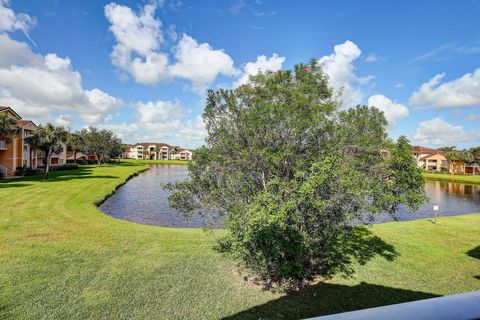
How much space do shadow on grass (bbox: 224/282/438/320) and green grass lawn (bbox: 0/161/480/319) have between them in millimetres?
30

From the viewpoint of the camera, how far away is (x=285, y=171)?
369 inches

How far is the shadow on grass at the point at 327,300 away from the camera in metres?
8.05

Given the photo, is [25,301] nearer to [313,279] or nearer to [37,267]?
[37,267]

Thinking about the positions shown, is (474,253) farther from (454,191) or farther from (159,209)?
(454,191)

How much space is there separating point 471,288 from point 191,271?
378 inches

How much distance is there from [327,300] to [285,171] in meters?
4.15

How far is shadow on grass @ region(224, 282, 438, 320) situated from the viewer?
805 centimetres

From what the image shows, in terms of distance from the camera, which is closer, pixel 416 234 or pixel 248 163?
pixel 248 163

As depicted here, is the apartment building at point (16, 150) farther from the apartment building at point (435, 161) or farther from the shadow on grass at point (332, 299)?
the apartment building at point (435, 161)

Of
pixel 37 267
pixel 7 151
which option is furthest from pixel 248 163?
pixel 7 151

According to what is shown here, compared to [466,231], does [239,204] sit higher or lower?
higher

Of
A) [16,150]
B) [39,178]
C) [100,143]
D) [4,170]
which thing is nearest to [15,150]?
[16,150]

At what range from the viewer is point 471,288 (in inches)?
386

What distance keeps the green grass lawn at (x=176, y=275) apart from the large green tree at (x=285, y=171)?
1241 millimetres
